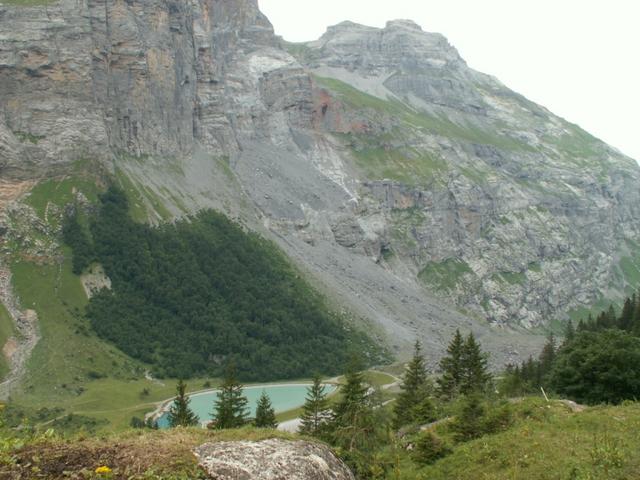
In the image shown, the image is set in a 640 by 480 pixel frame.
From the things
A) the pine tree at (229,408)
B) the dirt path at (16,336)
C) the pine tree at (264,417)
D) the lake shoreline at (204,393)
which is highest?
the pine tree at (229,408)

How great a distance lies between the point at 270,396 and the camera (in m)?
113

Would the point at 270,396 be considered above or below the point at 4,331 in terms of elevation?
below

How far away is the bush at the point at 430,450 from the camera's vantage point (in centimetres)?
2161

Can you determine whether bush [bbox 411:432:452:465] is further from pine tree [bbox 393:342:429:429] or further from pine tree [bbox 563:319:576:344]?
pine tree [bbox 563:319:576:344]

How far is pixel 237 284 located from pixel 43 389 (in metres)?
55.4

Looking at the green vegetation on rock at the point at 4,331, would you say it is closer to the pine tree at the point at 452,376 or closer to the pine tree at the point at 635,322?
the pine tree at the point at 452,376

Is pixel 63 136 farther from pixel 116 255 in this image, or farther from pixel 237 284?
pixel 237 284

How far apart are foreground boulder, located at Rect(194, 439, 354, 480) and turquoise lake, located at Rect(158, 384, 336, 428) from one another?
75983 millimetres

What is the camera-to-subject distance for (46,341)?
111 meters

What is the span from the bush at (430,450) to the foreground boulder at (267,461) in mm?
6615

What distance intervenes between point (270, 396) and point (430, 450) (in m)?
94.0

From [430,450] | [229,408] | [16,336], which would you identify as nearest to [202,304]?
[16,336]

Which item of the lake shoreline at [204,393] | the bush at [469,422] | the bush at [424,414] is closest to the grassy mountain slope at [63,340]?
the lake shoreline at [204,393]

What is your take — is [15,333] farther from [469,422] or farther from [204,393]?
[469,422]
